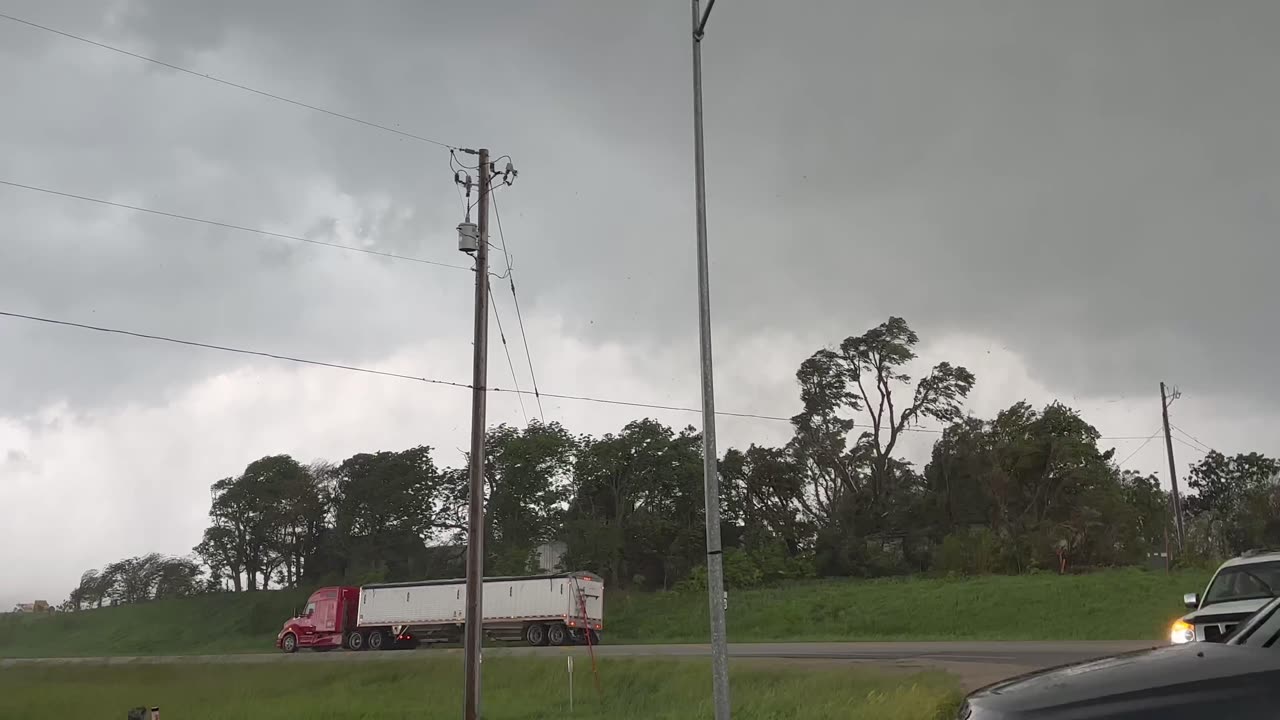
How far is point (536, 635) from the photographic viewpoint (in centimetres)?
4103

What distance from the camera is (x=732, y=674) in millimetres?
20781

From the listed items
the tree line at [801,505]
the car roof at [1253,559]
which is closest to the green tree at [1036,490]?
the tree line at [801,505]

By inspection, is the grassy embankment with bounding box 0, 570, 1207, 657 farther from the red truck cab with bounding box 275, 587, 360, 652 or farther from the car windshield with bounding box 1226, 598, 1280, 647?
the car windshield with bounding box 1226, 598, 1280, 647

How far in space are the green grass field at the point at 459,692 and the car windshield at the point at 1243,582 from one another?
399 centimetres

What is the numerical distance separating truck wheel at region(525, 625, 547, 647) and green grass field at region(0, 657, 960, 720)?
1172 cm

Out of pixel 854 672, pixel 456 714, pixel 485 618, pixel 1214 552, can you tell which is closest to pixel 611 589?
pixel 485 618

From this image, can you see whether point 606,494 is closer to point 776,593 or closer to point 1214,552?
point 776,593

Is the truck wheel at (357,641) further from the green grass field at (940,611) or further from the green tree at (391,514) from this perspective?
the green tree at (391,514)

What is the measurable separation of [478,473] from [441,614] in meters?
25.8

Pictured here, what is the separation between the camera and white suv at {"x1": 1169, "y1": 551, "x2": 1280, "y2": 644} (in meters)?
11.8

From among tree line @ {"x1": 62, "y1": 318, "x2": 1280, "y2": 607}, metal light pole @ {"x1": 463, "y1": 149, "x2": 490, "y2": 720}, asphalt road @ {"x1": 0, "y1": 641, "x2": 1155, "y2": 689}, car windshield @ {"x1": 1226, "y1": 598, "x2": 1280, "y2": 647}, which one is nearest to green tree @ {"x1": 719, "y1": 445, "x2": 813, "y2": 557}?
tree line @ {"x1": 62, "y1": 318, "x2": 1280, "y2": 607}

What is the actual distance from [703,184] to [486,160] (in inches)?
369

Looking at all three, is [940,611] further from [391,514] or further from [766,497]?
[391,514]

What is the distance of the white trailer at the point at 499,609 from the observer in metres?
40.5
